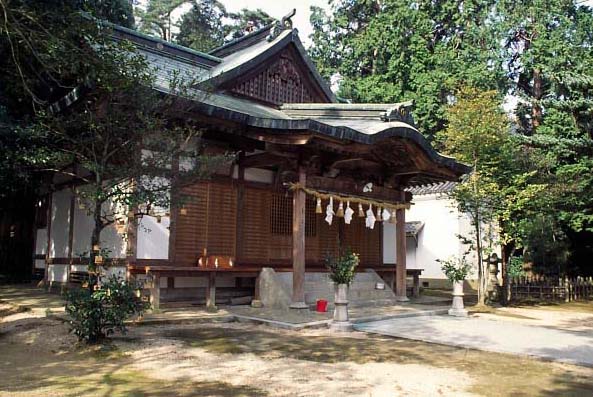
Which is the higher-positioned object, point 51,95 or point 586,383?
point 51,95

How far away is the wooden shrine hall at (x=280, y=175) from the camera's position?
1130 cm

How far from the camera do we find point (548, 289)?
1811 cm

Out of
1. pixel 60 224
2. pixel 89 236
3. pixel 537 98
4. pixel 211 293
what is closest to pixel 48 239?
pixel 60 224

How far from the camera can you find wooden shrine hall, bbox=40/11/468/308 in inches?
445

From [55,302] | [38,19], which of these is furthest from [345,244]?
[38,19]

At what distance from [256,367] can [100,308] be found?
101 inches

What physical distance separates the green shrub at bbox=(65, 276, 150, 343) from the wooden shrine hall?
280cm

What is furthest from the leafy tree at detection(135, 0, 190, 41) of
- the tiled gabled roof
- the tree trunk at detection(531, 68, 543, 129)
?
the tree trunk at detection(531, 68, 543, 129)

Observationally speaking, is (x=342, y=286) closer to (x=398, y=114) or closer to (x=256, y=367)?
(x=256, y=367)

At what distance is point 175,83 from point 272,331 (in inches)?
187

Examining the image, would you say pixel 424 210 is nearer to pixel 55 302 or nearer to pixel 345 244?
pixel 345 244

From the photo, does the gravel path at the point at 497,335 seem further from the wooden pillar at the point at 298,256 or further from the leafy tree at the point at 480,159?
the leafy tree at the point at 480,159

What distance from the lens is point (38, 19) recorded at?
23.5 ft

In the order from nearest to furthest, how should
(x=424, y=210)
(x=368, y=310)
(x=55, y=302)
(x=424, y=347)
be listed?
(x=424, y=347), (x=55, y=302), (x=368, y=310), (x=424, y=210)
